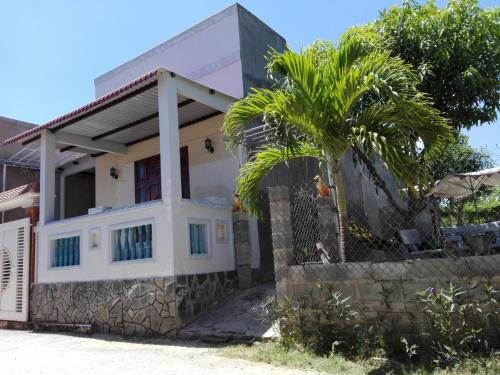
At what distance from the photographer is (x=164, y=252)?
7371 mm

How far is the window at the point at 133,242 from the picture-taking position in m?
7.77

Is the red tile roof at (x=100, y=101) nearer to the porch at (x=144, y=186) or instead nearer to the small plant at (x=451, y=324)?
the porch at (x=144, y=186)

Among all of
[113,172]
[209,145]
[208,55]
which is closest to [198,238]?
[209,145]

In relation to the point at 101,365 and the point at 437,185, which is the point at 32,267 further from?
the point at 437,185

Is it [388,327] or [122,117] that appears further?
[122,117]

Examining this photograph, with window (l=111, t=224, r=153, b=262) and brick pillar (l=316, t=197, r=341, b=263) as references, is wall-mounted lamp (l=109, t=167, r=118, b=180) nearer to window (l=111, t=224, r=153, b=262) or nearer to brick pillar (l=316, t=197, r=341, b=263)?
window (l=111, t=224, r=153, b=262)

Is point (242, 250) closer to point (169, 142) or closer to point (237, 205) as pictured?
point (237, 205)

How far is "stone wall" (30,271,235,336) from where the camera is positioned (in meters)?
7.18

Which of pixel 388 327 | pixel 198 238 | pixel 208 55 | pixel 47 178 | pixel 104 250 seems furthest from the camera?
pixel 208 55

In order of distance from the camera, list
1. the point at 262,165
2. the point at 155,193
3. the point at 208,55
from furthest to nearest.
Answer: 1. the point at 155,193
2. the point at 208,55
3. the point at 262,165

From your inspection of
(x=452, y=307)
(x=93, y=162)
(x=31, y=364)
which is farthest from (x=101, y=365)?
(x=93, y=162)

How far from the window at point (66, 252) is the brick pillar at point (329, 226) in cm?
563

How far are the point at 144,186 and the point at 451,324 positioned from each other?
8800 millimetres

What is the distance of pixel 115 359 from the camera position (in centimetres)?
588
